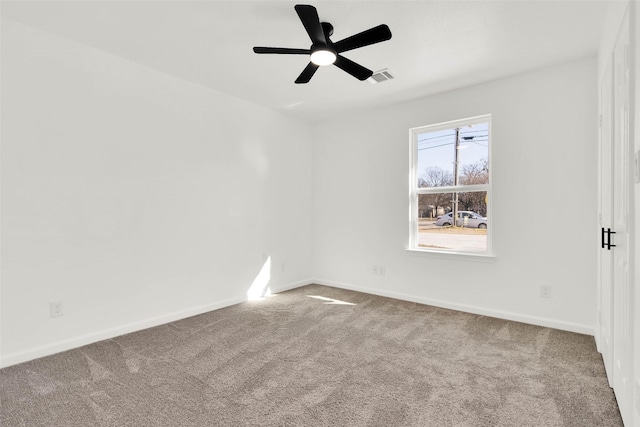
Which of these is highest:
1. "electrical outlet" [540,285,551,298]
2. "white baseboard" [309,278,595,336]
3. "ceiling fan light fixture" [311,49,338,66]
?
"ceiling fan light fixture" [311,49,338,66]

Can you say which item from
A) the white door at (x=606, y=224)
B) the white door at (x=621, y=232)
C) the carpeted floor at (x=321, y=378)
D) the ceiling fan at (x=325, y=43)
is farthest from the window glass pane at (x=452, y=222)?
the ceiling fan at (x=325, y=43)

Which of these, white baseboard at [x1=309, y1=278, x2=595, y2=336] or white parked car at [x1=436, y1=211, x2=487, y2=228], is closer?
white baseboard at [x1=309, y1=278, x2=595, y2=336]

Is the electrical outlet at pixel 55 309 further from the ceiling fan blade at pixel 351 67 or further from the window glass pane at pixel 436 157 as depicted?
the window glass pane at pixel 436 157

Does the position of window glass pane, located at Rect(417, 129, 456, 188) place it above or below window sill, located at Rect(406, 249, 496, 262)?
above

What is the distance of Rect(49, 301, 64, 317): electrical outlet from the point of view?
2.66m

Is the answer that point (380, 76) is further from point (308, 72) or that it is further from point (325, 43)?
point (325, 43)

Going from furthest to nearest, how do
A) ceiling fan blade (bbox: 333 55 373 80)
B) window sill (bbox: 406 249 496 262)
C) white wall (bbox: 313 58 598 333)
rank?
window sill (bbox: 406 249 496 262) < white wall (bbox: 313 58 598 333) < ceiling fan blade (bbox: 333 55 373 80)

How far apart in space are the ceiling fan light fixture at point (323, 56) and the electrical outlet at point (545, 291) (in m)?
2.90

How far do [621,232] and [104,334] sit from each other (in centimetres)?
383

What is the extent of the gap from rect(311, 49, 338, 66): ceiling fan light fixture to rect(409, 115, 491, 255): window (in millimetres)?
2047

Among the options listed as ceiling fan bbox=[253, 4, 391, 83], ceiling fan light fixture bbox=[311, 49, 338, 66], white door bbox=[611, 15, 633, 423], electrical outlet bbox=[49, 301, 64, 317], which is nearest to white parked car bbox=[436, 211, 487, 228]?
white door bbox=[611, 15, 633, 423]

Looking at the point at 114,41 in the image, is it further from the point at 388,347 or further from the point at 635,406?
the point at 635,406

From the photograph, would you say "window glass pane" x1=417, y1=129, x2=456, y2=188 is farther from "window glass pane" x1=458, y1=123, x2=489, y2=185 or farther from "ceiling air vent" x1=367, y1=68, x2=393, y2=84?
"ceiling air vent" x1=367, y1=68, x2=393, y2=84

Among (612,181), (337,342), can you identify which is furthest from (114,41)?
(612,181)
